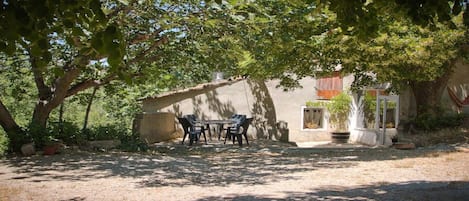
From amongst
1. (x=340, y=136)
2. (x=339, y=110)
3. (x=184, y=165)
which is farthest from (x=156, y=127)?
(x=339, y=110)

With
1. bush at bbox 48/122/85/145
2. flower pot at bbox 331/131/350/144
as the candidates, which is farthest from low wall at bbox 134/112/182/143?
flower pot at bbox 331/131/350/144

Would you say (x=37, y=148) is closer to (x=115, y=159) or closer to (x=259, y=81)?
(x=115, y=159)

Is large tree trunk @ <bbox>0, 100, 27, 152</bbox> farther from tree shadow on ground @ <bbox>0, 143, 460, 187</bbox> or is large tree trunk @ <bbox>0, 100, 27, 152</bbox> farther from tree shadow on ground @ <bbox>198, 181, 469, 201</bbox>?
tree shadow on ground @ <bbox>198, 181, 469, 201</bbox>

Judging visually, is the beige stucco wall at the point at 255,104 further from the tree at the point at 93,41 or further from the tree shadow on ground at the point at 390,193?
the tree shadow on ground at the point at 390,193

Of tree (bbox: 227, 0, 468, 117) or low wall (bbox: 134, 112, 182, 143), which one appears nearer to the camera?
tree (bbox: 227, 0, 468, 117)

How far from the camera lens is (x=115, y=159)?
34.9 ft

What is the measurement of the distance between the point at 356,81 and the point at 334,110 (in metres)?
4.27

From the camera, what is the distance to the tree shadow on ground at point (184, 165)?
309 inches

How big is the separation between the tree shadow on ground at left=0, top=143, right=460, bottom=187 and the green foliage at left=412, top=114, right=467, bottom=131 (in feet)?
8.25

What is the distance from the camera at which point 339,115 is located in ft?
60.7

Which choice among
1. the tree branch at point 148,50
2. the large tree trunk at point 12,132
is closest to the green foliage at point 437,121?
the tree branch at point 148,50

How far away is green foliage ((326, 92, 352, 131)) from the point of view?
18141 mm

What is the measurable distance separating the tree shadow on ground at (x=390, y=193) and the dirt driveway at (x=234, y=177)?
0.01m

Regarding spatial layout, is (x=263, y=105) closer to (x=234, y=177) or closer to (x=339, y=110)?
(x=339, y=110)
